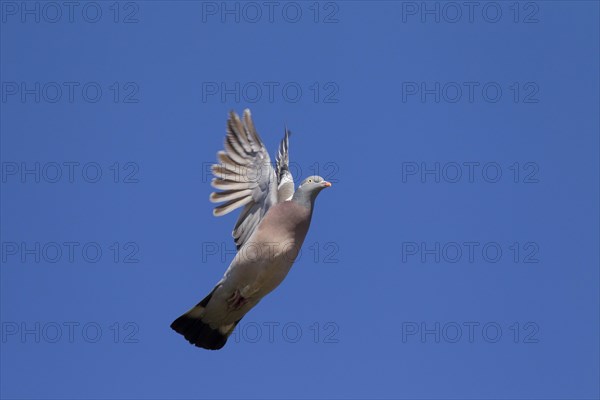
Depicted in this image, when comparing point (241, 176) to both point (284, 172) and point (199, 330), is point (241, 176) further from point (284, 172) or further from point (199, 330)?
point (199, 330)

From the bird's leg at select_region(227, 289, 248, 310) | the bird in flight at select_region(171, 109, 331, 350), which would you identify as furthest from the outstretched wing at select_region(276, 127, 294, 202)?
the bird's leg at select_region(227, 289, 248, 310)

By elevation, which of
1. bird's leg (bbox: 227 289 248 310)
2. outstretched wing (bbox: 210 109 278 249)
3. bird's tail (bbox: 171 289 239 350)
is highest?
outstretched wing (bbox: 210 109 278 249)

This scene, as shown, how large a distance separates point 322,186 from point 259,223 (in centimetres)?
98

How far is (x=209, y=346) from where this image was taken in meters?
15.6

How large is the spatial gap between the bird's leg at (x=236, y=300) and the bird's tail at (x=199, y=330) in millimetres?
369

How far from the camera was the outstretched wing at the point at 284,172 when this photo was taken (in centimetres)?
1551

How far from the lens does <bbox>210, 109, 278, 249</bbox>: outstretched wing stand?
50.4 feet

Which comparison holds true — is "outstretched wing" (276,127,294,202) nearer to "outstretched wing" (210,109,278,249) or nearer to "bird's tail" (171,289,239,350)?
"outstretched wing" (210,109,278,249)

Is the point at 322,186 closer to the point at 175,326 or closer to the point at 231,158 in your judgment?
the point at 231,158

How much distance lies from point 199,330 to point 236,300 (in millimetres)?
834

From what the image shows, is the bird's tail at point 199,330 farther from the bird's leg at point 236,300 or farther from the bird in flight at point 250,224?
the bird's leg at point 236,300

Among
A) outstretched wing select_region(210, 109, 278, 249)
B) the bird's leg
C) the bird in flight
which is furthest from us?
outstretched wing select_region(210, 109, 278, 249)

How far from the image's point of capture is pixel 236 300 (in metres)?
15.1

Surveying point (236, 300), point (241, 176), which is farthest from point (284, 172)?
point (236, 300)
